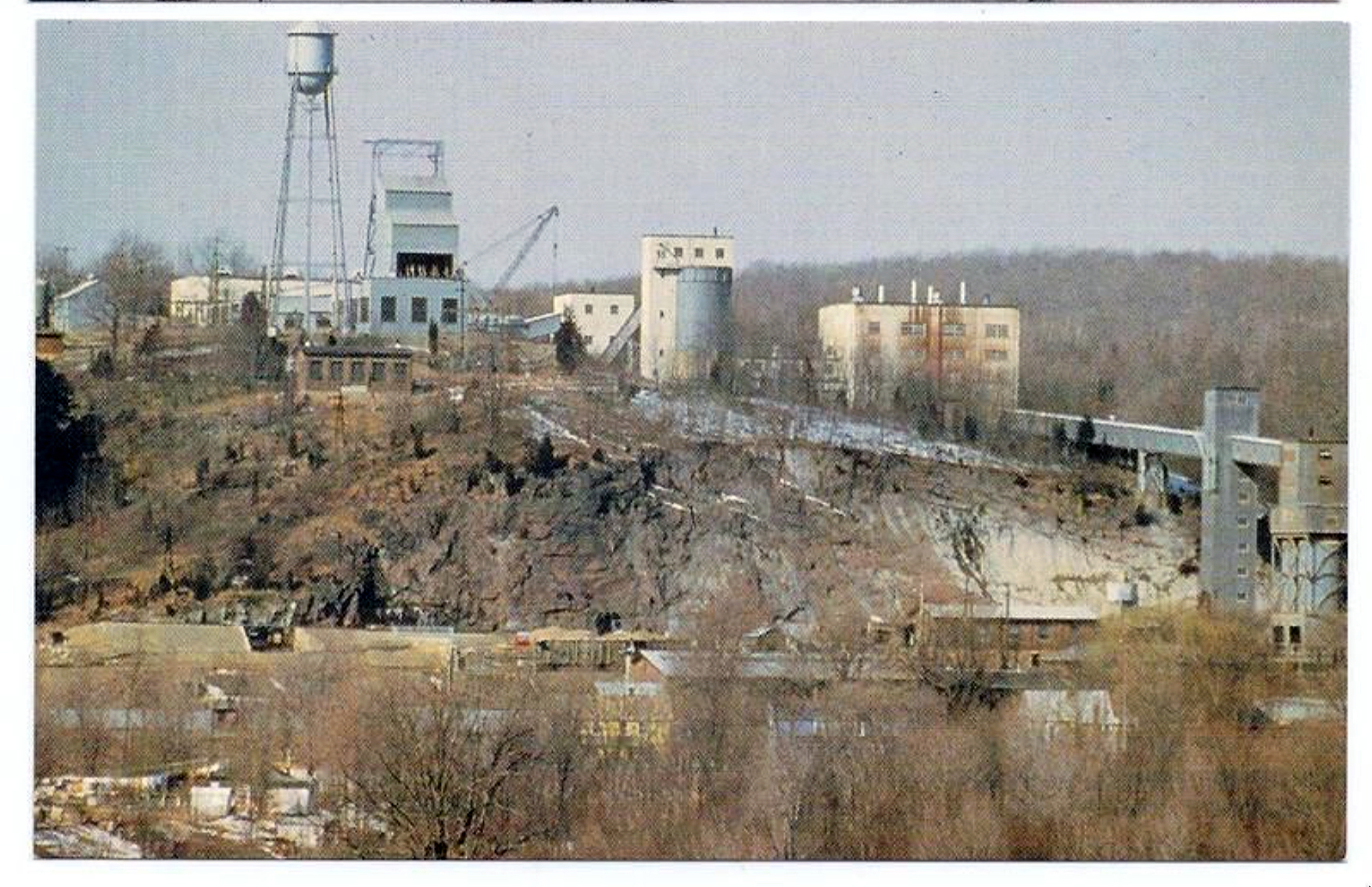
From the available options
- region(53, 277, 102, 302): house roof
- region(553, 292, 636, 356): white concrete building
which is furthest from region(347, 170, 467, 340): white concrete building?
region(53, 277, 102, 302): house roof

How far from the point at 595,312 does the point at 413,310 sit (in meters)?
0.94

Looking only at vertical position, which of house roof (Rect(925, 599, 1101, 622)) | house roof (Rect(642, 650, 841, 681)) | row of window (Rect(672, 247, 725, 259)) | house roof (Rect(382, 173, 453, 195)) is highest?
house roof (Rect(382, 173, 453, 195))

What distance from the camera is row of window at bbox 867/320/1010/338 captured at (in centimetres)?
1667

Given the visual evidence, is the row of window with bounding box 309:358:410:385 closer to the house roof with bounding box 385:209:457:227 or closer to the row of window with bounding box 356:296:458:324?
the row of window with bounding box 356:296:458:324

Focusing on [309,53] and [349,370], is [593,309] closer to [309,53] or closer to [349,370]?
[349,370]

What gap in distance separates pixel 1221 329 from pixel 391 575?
4411 millimetres

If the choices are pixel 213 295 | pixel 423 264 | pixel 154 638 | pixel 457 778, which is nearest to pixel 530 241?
pixel 423 264

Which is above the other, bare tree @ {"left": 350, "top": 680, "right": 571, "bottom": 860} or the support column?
the support column

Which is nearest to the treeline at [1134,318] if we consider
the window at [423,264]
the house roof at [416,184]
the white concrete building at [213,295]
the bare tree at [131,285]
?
the window at [423,264]

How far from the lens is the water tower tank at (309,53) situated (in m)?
15.5

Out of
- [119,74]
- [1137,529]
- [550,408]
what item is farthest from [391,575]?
[1137,529]

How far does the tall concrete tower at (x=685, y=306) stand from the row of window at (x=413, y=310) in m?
0.98

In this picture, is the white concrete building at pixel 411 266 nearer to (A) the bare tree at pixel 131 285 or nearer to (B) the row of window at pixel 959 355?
(A) the bare tree at pixel 131 285

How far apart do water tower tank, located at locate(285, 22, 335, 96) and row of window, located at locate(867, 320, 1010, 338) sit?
3.12 m
